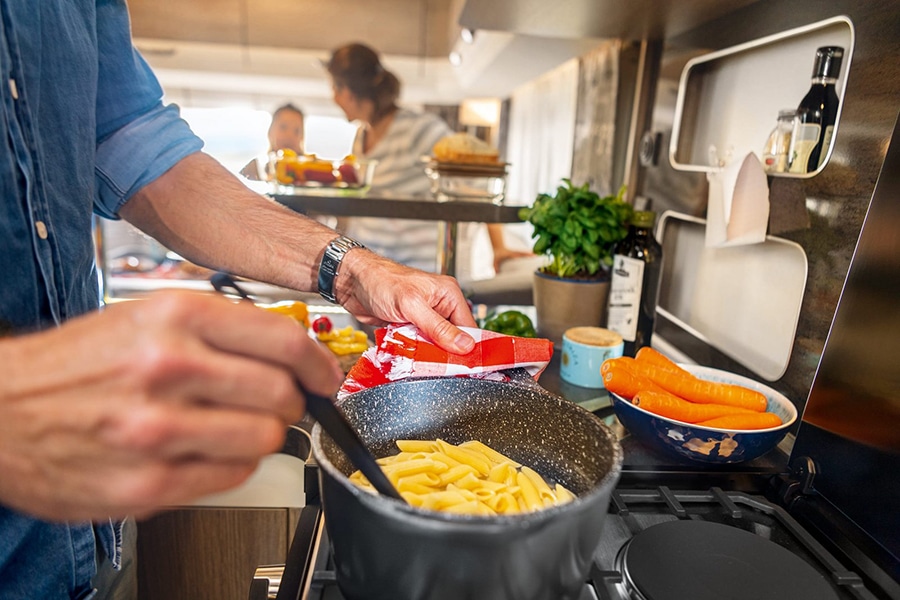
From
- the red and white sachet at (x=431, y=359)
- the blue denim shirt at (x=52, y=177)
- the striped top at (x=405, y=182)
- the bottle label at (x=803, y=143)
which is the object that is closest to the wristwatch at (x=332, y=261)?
the red and white sachet at (x=431, y=359)

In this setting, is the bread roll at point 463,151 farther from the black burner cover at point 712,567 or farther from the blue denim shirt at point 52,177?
the black burner cover at point 712,567

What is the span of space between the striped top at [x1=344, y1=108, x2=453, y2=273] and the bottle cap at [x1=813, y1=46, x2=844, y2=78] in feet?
4.79

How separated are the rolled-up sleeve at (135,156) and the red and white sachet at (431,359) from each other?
Result: 0.40 meters

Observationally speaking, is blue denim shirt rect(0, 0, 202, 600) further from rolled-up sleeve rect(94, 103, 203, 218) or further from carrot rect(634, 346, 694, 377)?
carrot rect(634, 346, 694, 377)

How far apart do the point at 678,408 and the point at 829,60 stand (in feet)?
1.49

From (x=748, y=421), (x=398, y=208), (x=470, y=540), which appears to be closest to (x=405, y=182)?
(x=398, y=208)

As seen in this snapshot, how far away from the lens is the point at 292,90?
4133 millimetres

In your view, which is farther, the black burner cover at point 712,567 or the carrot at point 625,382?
the carrot at point 625,382

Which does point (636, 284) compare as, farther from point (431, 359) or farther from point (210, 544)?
point (210, 544)

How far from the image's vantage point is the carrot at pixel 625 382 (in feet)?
2.37

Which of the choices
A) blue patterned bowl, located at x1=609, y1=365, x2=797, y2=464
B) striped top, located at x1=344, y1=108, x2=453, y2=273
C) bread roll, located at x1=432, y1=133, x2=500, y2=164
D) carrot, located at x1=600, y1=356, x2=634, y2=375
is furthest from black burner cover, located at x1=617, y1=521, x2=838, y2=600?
striped top, located at x1=344, y1=108, x2=453, y2=273

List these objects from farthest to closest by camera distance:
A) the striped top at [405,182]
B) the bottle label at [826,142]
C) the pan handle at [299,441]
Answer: the striped top at [405,182] → the pan handle at [299,441] → the bottle label at [826,142]

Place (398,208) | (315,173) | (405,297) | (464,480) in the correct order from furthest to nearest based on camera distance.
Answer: (315,173), (398,208), (405,297), (464,480)

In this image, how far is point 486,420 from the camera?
0.54 metres
